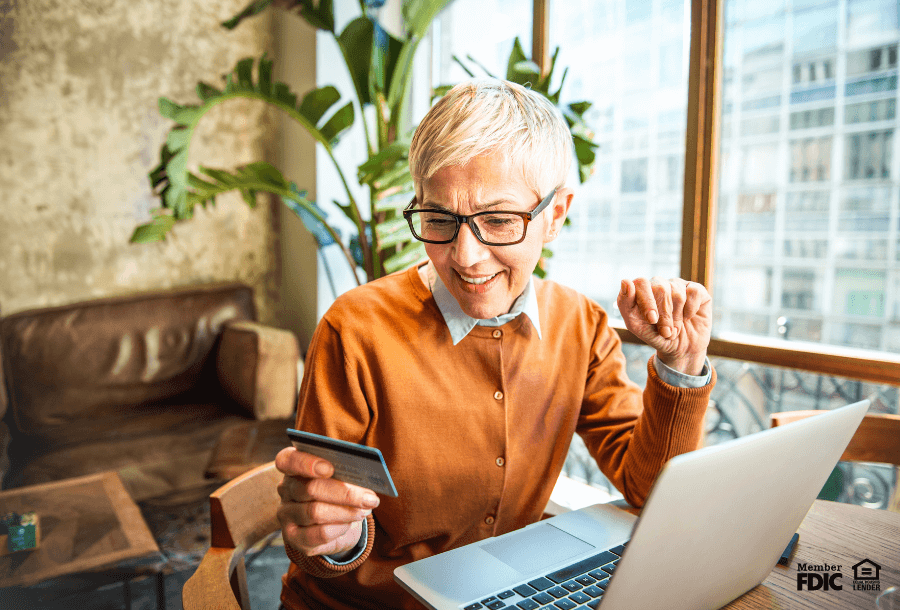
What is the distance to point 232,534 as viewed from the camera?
0.79 meters

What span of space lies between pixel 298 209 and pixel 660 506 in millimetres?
2114

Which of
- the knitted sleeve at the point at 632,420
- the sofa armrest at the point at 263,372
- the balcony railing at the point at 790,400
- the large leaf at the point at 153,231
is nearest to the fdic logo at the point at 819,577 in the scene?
the knitted sleeve at the point at 632,420

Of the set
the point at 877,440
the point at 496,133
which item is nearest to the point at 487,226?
the point at 496,133

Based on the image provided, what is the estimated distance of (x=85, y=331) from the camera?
2643 millimetres

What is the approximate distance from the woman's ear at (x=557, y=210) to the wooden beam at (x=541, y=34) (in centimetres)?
162

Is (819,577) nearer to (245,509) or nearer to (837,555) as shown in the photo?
(837,555)

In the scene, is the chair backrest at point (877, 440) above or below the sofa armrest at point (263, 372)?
above

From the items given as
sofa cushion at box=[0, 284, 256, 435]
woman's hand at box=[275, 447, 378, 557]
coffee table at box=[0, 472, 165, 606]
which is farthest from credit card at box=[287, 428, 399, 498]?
sofa cushion at box=[0, 284, 256, 435]

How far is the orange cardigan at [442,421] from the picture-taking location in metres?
0.90

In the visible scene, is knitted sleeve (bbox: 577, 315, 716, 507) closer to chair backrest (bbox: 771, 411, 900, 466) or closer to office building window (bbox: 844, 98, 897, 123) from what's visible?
chair backrest (bbox: 771, 411, 900, 466)

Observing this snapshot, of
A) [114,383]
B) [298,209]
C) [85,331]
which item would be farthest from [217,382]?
[298,209]

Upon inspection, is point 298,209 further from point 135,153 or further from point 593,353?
point 593,353

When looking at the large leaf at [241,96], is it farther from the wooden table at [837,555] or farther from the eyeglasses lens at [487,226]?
the wooden table at [837,555]

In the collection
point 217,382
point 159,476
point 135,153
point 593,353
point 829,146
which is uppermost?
point 135,153
